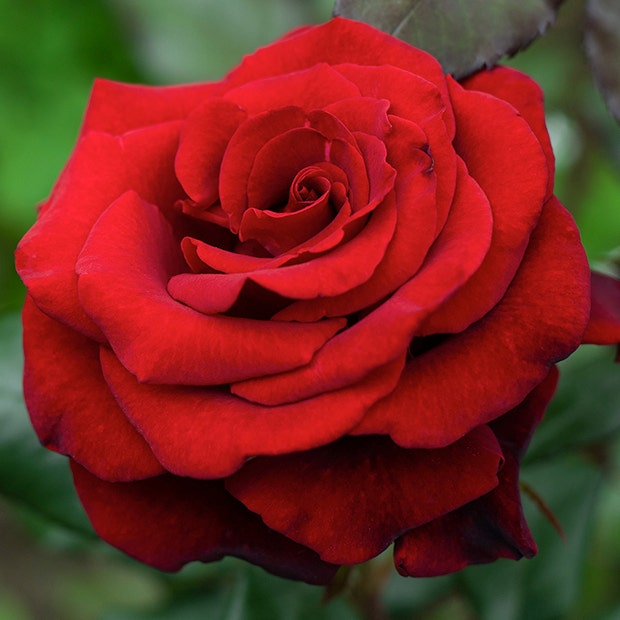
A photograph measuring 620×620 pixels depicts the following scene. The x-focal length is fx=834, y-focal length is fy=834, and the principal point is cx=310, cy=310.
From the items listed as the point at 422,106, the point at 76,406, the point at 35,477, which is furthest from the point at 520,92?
the point at 35,477

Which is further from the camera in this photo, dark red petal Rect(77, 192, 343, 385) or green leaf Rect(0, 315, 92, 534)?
green leaf Rect(0, 315, 92, 534)

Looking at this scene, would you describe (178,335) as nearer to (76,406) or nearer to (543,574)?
(76,406)

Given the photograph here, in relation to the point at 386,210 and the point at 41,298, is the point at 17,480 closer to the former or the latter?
the point at 41,298

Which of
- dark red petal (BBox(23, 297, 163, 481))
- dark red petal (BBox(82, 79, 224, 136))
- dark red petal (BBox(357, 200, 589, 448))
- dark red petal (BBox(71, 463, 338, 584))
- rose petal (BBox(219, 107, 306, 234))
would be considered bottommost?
dark red petal (BBox(71, 463, 338, 584))

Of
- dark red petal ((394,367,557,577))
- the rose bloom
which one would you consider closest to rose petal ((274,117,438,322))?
the rose bloom

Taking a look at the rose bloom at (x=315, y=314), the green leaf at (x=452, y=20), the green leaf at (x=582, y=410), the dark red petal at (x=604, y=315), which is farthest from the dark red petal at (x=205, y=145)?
the green leaf at (x=582, y=410)

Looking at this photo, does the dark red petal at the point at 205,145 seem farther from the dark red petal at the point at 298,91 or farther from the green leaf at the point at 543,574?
the green leaf at the point at 543,574

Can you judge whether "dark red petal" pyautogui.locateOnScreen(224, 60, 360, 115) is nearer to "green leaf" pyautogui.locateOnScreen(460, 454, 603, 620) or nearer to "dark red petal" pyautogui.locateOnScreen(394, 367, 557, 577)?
"dark red petal" pyautogui.locateOnScreen(394, 367, 557, 577)
